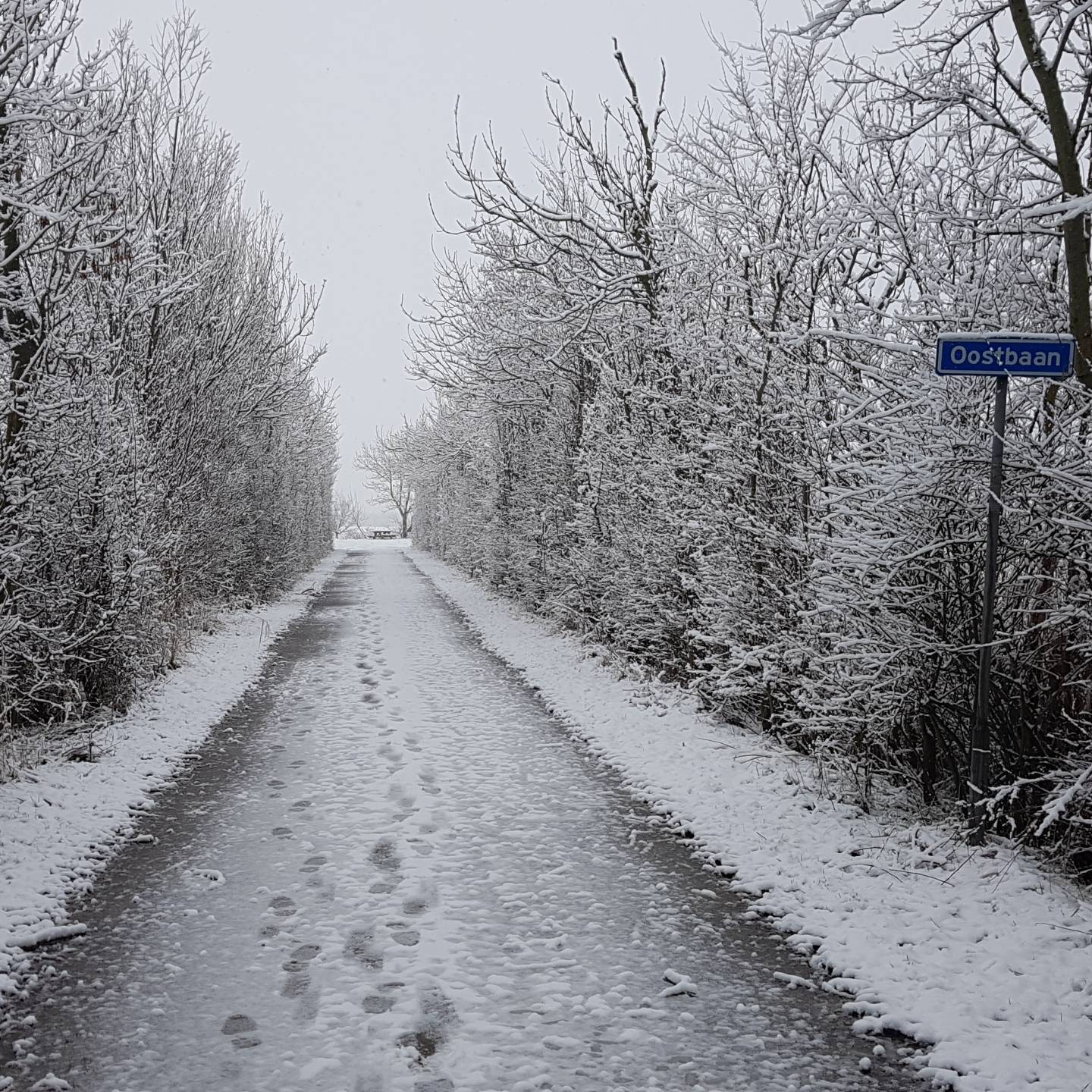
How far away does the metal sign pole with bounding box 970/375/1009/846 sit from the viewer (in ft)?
16.3

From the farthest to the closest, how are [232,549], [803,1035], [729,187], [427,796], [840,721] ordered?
1. [232,549]
2. [729,187]
3. [427,796]
4. [840,721]
5. [803,1035]

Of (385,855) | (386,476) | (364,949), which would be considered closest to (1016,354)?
(364,949)

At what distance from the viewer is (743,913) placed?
5.10 m

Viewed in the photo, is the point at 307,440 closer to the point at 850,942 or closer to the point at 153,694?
the point at 153,694

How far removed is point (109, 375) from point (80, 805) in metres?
4.69

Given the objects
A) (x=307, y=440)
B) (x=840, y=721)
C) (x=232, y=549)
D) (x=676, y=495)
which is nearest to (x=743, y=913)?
(x=840, y=721)

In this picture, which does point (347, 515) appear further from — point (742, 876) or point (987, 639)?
point (987, 639)

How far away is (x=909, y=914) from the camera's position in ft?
15.9

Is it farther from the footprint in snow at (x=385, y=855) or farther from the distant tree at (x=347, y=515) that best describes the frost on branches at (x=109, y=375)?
the distant tree at (x=347, y=515)

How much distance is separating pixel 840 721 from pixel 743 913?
5.74 feet

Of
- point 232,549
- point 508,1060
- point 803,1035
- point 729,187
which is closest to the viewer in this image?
point 508,1060

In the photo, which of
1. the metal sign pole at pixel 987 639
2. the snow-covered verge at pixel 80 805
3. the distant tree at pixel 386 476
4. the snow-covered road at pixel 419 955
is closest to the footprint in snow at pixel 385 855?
the snow-covered road at pixel 419 955

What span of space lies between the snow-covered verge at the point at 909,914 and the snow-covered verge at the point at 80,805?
3.63 metres

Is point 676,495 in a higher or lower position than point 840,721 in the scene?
higher
